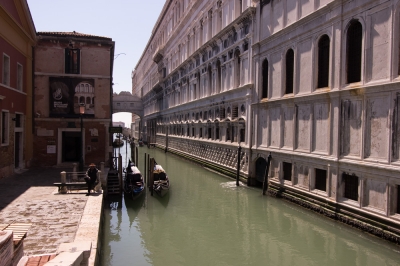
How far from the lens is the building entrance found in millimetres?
16703

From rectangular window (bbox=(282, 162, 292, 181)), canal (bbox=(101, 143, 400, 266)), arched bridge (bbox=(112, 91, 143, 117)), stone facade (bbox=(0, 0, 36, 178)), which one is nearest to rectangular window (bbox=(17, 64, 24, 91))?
stone facade (bbox=(0, 0, 36, 178))

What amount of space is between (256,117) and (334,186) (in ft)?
19.6

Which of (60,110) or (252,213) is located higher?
(60,110)

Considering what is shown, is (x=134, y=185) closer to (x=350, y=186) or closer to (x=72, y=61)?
(x=72, y=61)

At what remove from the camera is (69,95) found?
652 inches

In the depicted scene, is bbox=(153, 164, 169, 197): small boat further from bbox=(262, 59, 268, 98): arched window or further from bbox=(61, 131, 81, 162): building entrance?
bbox=(262, 59, 268, 98): arched window

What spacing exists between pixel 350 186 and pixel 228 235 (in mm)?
3678

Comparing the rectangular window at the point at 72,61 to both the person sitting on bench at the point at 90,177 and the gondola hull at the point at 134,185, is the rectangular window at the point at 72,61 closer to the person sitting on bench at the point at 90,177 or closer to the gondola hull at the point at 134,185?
the gondola hull at the point at 134,185

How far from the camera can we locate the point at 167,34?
3809 centimetres

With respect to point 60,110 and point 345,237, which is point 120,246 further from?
point 60,110

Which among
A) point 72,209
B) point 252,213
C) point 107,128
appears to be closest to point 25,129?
point 107,128

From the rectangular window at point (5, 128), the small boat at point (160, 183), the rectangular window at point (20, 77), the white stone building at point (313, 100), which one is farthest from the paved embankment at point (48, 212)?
the white stone building at point (313, 100)

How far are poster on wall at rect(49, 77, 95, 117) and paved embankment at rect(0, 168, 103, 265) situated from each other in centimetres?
435

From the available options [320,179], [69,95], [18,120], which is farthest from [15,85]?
[320,179]
